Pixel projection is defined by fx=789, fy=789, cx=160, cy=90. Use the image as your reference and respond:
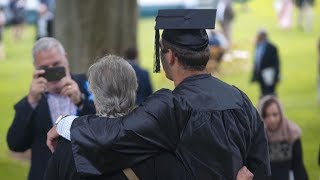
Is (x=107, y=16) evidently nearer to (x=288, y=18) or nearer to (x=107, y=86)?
(x=107, y=86)

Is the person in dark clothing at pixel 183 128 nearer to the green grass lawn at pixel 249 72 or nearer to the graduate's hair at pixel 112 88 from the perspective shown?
the graduate's hair at pixel 112 88

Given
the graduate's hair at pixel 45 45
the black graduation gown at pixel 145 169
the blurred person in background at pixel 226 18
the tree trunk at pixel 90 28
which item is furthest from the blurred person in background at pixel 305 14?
the black graduation gown at pixel 145 169

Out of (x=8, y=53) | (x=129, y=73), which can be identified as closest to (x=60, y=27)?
(x=129, y=73)

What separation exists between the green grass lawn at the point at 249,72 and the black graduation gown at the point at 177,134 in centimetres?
596

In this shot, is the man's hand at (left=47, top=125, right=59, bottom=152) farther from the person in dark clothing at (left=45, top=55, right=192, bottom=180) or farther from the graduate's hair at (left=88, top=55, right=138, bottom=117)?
the graduate's hair at (left=88, top=55, right=138, bottom=117)

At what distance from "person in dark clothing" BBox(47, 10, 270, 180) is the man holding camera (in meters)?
1.30

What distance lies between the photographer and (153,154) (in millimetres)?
3346

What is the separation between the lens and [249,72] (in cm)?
1897

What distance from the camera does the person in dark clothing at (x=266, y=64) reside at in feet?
47.6

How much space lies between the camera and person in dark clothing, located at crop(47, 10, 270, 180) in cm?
331

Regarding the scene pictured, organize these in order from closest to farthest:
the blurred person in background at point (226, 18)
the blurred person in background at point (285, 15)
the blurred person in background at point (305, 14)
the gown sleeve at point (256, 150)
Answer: the gown sleeve at point (256, 150) → the blurred person in background at point (226, 18) → the blurred person in background at point (305, 14) → the blurred person in background at point (285, 15)

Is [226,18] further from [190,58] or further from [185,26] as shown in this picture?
[190,58]

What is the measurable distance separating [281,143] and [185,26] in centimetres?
305

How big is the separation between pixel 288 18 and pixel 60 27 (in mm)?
16897
